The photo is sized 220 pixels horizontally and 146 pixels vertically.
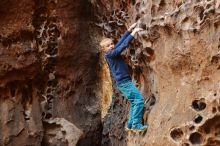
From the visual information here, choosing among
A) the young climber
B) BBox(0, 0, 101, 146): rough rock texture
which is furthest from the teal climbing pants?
BBox(0, 0, 101, 146): rough rock texture

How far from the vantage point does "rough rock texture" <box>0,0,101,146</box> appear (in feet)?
16.6

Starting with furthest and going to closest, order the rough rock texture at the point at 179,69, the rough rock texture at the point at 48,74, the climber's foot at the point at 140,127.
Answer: the rough rock texture at the point at 48,74 → the climber's foot at the point at 140,127 → the rough rock texture at the point at 179,69

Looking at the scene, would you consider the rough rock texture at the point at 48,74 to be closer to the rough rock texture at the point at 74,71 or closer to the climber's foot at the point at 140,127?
the rough rock texture at the point at 74,71

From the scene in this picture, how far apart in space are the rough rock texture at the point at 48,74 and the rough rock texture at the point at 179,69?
1141 mm

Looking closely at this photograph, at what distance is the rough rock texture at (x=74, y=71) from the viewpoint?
3.91 meters

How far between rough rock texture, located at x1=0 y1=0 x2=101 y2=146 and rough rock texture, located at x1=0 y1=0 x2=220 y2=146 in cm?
1

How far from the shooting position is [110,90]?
17.6ft

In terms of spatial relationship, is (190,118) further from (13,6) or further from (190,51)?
(13,6)

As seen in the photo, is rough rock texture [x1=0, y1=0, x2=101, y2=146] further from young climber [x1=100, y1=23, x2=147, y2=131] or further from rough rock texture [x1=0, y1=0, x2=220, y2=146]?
young climber [x1=100, y1=23, x2=147, y2=131]

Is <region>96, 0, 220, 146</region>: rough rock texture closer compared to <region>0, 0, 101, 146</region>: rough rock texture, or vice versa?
<region>96, 0, 220, 146</region>: rough rock texture

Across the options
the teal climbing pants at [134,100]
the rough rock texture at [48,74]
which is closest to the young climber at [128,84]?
the teal climbing pants at [134,100]

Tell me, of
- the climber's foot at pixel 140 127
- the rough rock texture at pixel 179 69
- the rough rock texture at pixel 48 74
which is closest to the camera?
the rough rock texture at pixel 179 69

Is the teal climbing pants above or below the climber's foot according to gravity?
above

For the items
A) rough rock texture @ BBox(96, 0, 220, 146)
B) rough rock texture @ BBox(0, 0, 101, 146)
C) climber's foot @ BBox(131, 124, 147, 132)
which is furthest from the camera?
rough rock texture @ BBox(0, 0, 101, 146)
